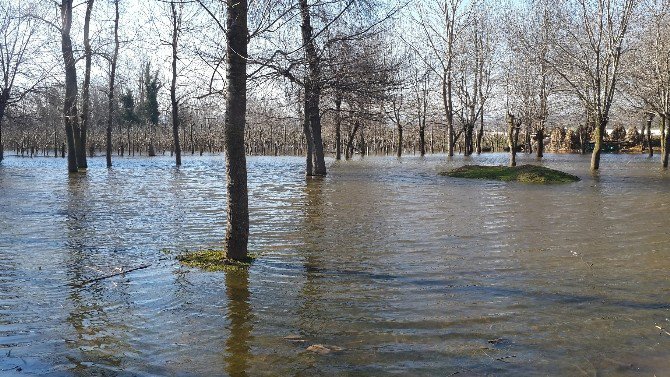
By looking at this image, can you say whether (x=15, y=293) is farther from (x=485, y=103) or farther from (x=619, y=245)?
(x=485, y=103)

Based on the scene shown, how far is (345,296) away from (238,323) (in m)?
1.20

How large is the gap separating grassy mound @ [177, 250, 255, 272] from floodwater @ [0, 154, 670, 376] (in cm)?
19

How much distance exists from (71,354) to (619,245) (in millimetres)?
7151

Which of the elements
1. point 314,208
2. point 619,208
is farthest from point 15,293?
point 619,208

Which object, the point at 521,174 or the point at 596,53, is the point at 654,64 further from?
the point at 521,174

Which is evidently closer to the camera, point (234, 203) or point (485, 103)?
point (234, 203)

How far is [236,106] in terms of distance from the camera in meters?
6.24

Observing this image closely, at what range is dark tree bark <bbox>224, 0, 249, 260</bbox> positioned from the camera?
6156 millimetres

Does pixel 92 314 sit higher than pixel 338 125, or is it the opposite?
pixel 338 125

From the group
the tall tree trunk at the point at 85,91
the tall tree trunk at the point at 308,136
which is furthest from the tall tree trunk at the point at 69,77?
the tall tree trunk at the point at 308,136

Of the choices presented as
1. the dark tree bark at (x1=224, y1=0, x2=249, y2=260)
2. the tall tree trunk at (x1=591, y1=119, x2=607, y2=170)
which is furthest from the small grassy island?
the dark tree bark at (x1=224, y1=0, x2=249, y2=260)

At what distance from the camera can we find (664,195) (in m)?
15.0

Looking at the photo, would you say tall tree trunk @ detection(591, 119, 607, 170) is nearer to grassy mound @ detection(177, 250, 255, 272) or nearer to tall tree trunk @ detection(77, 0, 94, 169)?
tall tree trunk @ detection(77, 0, 94, 169)

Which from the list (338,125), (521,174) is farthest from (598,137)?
(338,125)
